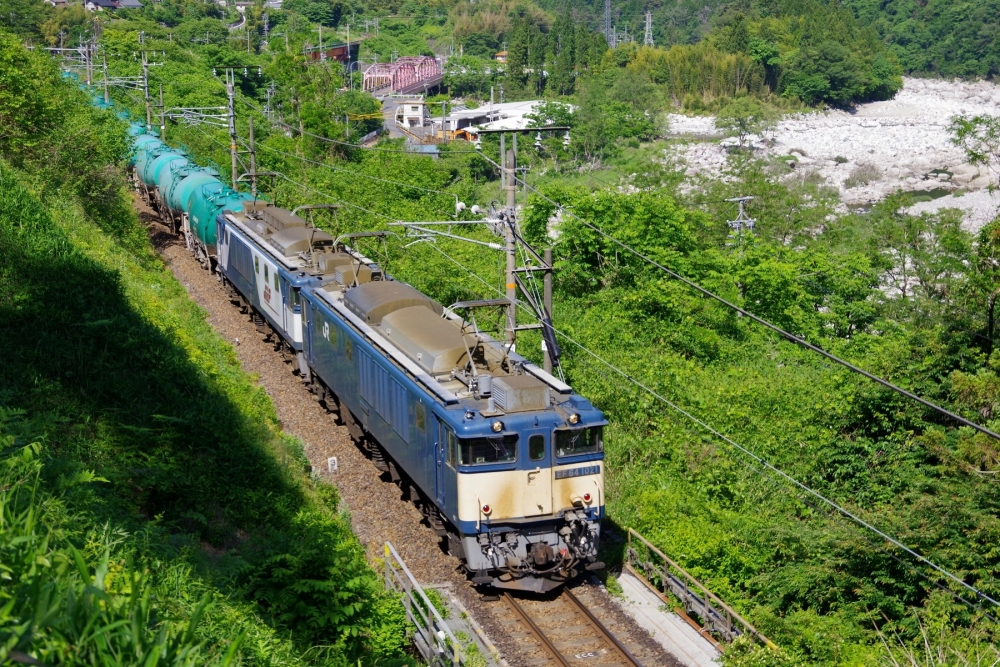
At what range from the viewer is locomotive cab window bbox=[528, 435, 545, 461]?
1286 centimetres

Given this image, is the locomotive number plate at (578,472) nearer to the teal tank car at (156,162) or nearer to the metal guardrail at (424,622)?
the metal guardrail at (424,622)

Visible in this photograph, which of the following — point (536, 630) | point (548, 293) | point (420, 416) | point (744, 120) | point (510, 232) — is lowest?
point (744, 120)

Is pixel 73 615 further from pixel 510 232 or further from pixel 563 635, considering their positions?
pixel 510 232

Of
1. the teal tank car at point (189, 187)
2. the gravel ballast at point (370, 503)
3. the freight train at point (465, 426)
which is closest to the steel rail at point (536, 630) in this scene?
the gravel ballast at point (370, 503)

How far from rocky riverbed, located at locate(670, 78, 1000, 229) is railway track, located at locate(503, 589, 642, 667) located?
46.7 m

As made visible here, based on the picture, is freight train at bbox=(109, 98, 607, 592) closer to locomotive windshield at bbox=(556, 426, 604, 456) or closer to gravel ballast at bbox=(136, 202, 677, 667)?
locomotive windshield at bbox=(556, 426, 604, 456)

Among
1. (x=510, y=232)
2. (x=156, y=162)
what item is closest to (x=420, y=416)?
(x=510, y=232)

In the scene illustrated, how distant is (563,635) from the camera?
1252 cm

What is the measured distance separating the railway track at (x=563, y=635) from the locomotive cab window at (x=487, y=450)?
197 cm

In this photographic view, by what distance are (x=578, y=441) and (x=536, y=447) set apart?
1.97 feet

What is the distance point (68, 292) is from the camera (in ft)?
55.3

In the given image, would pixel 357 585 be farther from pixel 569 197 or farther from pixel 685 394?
pixel 569 197

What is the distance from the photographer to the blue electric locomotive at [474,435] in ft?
42.0

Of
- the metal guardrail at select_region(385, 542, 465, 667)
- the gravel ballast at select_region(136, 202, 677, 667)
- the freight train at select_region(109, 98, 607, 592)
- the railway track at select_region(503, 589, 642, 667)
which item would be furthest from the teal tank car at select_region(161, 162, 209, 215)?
the railway track at select_region(503, 589, 642, 667)
